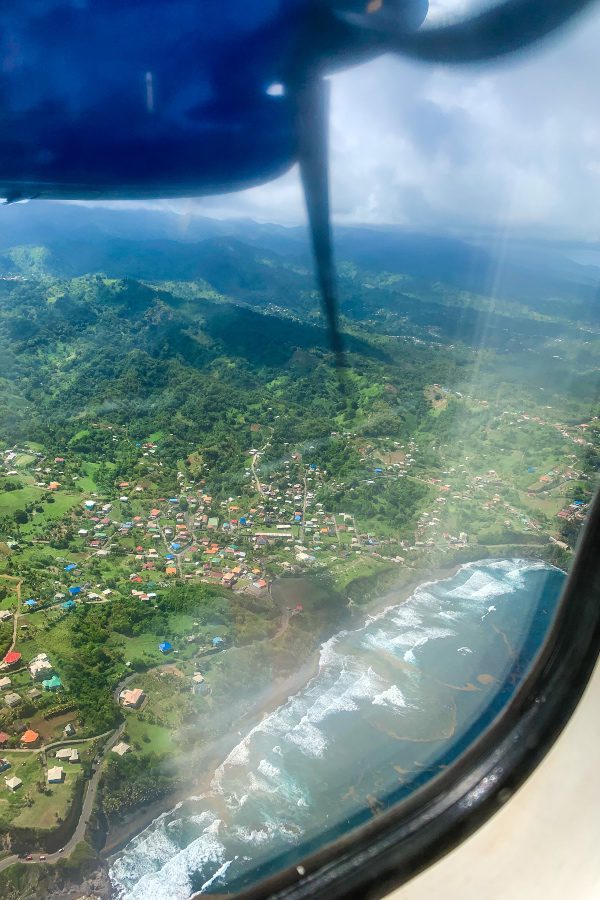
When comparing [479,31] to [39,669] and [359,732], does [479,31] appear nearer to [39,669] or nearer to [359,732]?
[359,732]

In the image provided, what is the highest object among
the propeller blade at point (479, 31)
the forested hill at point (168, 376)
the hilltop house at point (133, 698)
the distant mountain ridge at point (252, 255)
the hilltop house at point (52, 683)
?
the propeller blade at point (479, 31)

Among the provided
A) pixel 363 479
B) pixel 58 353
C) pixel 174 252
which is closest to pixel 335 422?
pixel 363 479

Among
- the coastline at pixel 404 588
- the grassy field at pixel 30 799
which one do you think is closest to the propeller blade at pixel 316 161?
the coastline at pixel 404 588

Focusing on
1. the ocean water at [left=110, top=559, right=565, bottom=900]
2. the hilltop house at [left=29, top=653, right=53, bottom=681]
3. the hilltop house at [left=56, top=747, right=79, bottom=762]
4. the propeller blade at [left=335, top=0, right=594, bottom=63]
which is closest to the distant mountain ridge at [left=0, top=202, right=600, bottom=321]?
the propeller blade at [left=335, top=0, right=594, bottom=63]

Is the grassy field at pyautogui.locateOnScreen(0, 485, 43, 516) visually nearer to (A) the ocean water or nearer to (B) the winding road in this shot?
(B) the winding road

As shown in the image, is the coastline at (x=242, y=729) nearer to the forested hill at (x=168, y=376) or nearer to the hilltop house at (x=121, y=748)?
the hilltop house at (x=121, y=748)
